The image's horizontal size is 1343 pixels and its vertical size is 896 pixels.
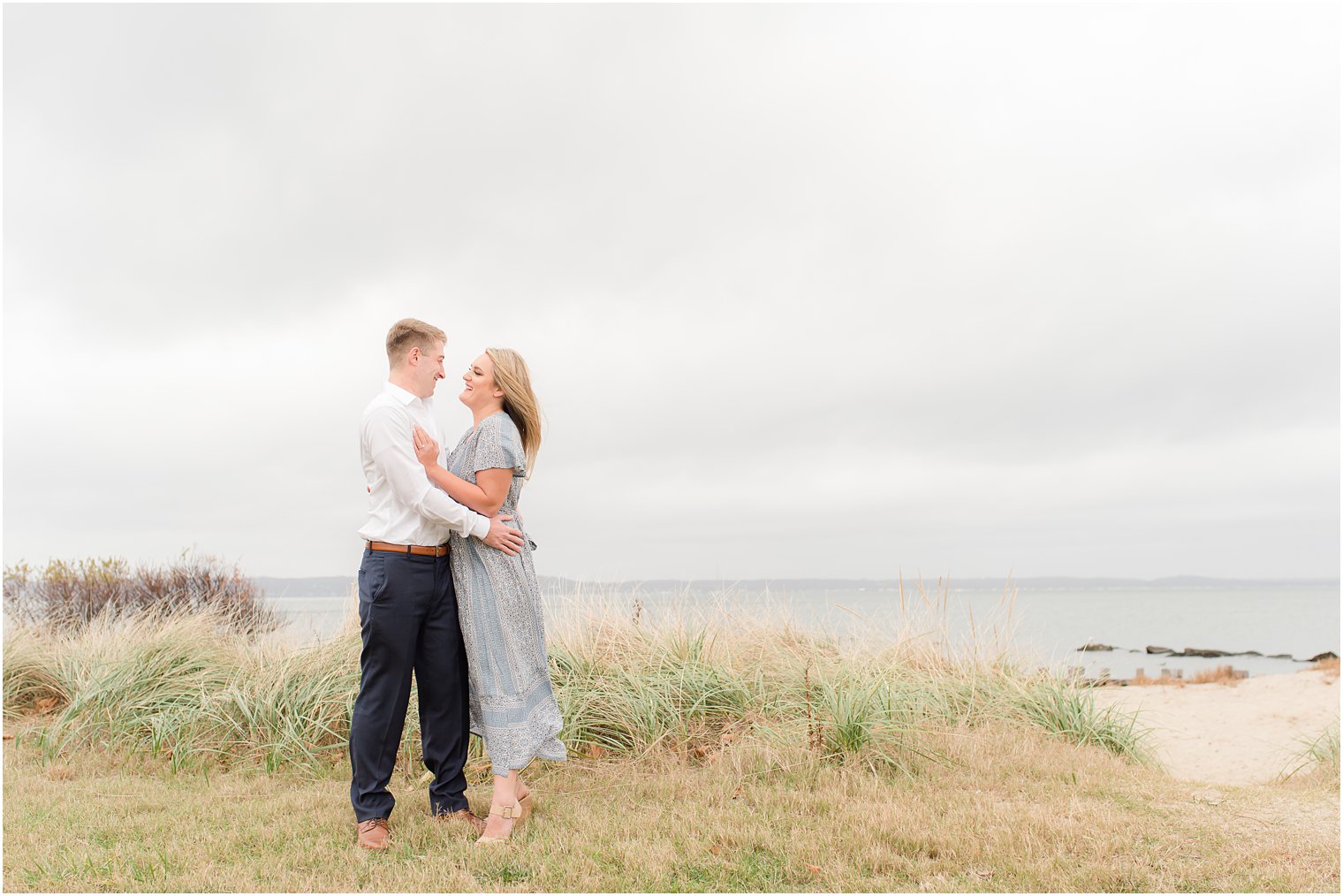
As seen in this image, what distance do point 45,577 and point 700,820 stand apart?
16.4 metres

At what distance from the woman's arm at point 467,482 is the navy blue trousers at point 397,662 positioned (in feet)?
1.09

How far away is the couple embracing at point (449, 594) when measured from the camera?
3967 millimetres

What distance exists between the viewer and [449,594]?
4203mm

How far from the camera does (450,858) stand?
148 inches

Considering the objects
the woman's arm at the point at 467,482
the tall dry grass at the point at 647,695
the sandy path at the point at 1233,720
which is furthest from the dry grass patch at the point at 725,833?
the sandy path at the point at 1233,720

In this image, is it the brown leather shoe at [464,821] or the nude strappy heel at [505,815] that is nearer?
the nude strappy heel at [505,815]

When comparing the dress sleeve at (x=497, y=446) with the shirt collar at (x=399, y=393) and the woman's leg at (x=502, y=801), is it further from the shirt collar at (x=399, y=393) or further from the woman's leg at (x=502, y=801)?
the woman's leg at (x=502, y=801)

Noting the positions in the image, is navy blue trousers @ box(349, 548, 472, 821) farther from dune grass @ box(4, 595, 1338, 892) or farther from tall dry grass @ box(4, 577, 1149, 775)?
tall dry grass @ box(4, 577, 1149, 775)

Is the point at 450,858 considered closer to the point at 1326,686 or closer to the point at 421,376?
the point at 421,376

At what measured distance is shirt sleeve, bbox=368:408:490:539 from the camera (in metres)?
3.87

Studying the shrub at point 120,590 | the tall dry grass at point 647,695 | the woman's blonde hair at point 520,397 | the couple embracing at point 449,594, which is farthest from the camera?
the shrub at point 120,590

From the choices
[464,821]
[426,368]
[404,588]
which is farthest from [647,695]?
[426,368]

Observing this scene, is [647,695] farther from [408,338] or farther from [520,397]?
[408,338]

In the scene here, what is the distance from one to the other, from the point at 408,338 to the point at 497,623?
1.42 metres
